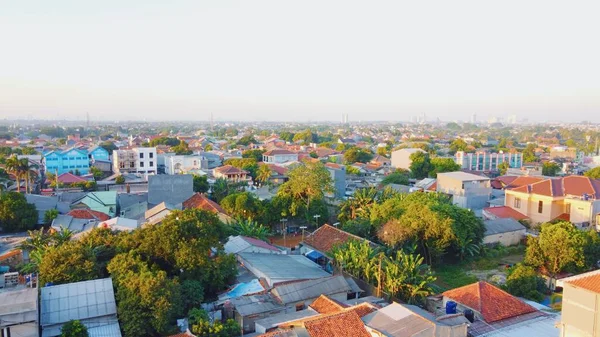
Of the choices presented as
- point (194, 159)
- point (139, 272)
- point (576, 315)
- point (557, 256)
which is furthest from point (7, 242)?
point (194, 159)

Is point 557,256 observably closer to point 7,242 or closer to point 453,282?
point 453,282

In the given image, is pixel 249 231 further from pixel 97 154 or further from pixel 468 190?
pixel 97 154

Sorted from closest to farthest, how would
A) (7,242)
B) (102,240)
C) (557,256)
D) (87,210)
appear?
(102,240) < (557,256) < (7,242) < (87,210)

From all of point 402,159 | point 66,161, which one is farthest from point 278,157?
point 66,161

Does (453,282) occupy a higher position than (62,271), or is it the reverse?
(62,271)

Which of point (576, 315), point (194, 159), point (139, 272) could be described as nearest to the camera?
point (576, 315)

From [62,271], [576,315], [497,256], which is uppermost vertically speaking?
[576,315]

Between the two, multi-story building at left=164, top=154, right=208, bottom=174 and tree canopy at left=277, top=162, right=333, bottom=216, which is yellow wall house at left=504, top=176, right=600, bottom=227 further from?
multi-story building at left=164, top=154, right=208, bottom=174
